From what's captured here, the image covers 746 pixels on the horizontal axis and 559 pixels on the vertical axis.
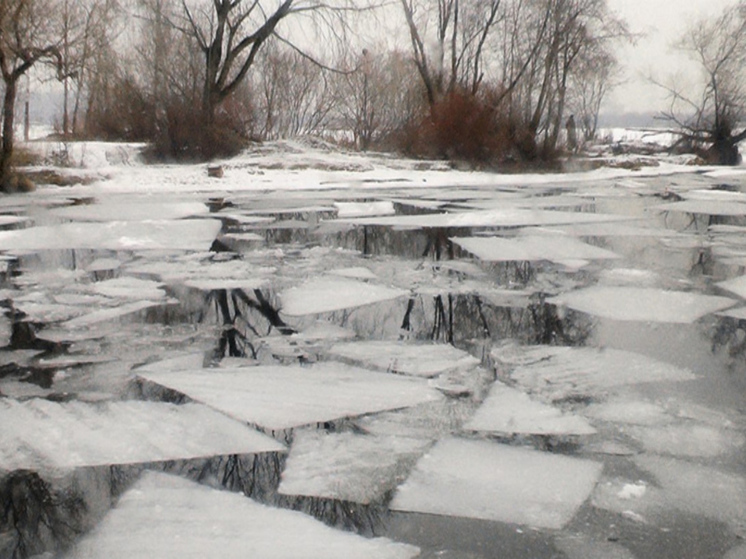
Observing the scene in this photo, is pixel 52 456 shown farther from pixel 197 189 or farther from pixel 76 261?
pixel 197 189

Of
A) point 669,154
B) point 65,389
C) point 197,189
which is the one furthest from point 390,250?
point 669,154

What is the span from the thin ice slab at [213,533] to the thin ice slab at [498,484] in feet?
0.69

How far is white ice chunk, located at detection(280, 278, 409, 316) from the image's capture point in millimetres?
3586

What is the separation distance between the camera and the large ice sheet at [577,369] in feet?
8.25

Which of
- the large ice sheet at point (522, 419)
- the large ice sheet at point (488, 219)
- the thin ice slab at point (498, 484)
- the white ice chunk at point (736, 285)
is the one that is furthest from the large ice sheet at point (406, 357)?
the large ice sheet at point (488, 219)

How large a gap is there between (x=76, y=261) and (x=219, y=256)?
37.5 inches

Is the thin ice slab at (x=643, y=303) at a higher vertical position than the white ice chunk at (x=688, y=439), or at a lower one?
higher

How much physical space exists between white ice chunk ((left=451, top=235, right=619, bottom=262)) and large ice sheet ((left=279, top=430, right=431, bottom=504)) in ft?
10.0

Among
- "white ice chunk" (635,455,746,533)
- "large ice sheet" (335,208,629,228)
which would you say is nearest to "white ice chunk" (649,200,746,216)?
"large ice sheet" (335,208,629,228)

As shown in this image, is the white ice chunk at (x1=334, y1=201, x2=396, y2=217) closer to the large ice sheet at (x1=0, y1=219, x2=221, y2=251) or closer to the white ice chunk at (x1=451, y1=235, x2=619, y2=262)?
the large ice sheet at (x1=0, y1=219, x2=221, y2=251)

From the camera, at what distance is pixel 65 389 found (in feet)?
8.11

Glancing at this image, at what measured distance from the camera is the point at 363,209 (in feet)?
26.9

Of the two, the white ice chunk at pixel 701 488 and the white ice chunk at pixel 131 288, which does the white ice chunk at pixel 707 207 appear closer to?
the white ice chunk at pixel 131 288

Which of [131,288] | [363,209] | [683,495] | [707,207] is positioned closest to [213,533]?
[683,495]
